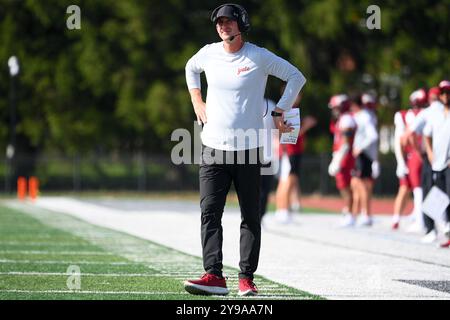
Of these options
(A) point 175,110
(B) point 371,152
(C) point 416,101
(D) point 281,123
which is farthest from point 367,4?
(D) point 281,123

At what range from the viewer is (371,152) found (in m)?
18.5

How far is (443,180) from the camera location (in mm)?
13969

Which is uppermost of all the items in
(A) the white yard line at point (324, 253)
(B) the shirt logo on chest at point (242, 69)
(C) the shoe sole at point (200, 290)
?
(B) the shirt logo on chest at point (242, 69)

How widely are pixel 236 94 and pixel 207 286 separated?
145cm

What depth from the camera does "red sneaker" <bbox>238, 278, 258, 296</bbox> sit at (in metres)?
8.50

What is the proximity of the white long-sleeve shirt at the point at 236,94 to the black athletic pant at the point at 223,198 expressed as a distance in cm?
10

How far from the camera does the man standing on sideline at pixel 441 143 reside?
13.8 m

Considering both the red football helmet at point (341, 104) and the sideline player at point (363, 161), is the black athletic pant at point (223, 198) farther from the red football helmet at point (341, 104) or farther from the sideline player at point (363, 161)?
the red football helmet at point (341, 104)

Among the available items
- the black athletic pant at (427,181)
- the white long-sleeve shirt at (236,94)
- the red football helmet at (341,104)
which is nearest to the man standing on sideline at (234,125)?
the white long-sleeve shirt at (236,94)

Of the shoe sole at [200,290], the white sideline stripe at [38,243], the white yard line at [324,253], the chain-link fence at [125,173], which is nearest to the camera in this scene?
the shoe sole at [200,290]

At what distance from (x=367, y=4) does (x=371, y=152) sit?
18.7 meters

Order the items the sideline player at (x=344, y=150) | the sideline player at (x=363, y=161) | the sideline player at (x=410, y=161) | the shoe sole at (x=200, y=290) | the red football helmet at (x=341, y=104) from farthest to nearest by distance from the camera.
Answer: the red football helmet at (x=341, y=104), the sideline player at (x=344, y=150), the sideline player at (x=363, y=161), the sideline player at (x=410, y=161), the shoe sole at (x=200, y=290)

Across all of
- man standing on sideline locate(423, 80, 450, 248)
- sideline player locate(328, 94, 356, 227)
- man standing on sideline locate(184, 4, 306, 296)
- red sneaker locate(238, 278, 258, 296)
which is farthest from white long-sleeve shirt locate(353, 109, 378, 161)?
red sneaker locate(238, 278, 258, 296)

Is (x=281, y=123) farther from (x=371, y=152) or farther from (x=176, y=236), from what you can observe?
(x=371, y=152)
